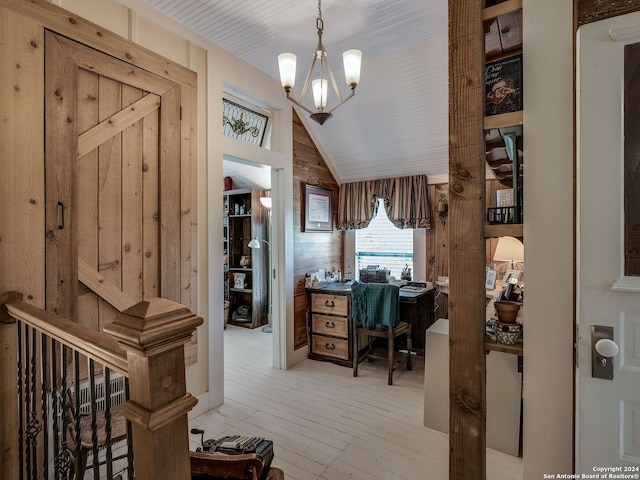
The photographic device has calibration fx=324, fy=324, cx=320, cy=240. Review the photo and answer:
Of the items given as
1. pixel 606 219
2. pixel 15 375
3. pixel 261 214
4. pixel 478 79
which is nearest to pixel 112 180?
pixel 15 375

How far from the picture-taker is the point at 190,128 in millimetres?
2521

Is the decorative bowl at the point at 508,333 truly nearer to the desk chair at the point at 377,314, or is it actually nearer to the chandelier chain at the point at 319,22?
the desk chair at the point at 377,314

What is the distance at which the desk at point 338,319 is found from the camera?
356cm

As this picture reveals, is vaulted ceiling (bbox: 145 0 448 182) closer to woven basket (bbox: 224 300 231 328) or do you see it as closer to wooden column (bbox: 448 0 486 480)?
wooden column (bbox: 448 0 486 480)

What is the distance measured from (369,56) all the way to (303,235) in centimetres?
196

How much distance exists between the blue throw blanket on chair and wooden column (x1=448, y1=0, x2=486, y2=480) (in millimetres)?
1717

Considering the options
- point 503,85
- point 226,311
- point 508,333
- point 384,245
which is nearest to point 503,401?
point 508,333

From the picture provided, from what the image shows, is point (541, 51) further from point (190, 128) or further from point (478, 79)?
point (190, 128)

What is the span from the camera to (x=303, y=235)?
12.6 feet

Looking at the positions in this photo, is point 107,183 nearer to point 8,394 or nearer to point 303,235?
point 8,394

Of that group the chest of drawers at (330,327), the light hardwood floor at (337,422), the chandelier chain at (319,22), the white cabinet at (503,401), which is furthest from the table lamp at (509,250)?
the chandelier chain at (319,22)

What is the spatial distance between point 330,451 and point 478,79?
2.33 metres

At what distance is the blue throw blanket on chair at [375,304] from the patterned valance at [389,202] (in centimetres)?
129

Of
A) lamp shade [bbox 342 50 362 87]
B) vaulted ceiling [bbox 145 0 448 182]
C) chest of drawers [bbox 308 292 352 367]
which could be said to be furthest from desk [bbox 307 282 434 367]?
lamp shade [bbox 342 50 362 87]
